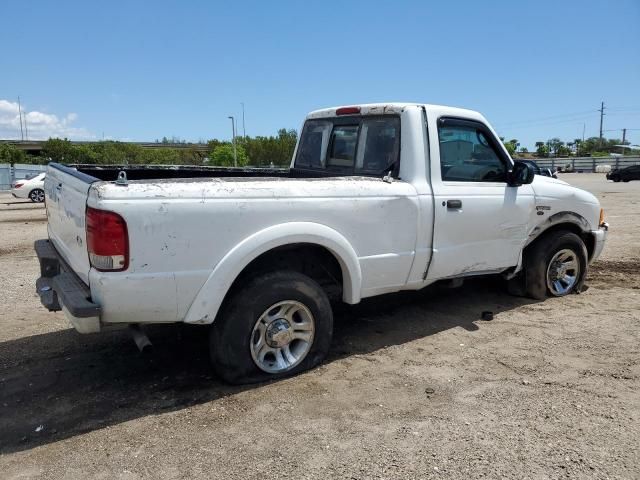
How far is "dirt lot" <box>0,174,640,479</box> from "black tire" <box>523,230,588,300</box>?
1.06 ft

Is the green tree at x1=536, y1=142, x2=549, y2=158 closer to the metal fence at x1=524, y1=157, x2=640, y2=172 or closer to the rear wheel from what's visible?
the metal fence at x1=524, y1=157, x2=640, y2=172

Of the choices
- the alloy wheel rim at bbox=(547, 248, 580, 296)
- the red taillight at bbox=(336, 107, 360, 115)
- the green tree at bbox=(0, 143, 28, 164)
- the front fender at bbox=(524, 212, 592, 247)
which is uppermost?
the green tree at bbox=(0, 143, 28, 164)

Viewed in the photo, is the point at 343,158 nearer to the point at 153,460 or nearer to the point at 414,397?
the point at 414,397

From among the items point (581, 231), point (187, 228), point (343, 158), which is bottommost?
point (581, 231)

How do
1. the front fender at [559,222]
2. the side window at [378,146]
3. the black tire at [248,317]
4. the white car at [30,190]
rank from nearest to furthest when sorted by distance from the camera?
the black tire at [248,317]
the side window at [378,146]
the front fender at [559,222]
the white car at [30,190]

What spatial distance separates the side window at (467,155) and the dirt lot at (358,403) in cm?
146

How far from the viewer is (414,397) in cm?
372

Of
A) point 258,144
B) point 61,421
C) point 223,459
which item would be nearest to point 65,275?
point 61,421

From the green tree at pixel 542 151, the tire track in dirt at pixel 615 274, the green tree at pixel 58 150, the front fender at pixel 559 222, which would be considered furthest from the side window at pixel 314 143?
the green tree at pixel 542 151

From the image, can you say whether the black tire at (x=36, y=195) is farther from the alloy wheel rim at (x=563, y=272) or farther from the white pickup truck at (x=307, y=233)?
the alloy wheel rim at (x=563, y=272)

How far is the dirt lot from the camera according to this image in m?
2.96

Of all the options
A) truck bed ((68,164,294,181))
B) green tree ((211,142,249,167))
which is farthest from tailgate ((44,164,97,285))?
green tree ((211,142,249,167))

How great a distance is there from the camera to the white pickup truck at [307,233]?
10.7 feet

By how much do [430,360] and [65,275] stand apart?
290cm
